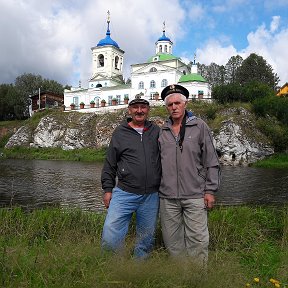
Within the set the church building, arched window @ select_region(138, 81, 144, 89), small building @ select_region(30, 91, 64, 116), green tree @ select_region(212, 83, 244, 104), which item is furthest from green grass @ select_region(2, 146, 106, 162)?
small building @ select_region(30, 91, 64, 116)

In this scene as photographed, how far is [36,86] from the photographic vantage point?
81.1 metres

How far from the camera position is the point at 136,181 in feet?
14.5

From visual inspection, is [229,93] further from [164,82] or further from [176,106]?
[176,106]

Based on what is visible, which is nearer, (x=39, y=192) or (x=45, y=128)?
(x=39, y=192)

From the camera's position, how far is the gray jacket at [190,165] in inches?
168

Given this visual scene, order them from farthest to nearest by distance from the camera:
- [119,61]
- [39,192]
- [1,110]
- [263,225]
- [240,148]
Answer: [1,110] → [119,61] → [240,148] → [39,192] → [263,225]

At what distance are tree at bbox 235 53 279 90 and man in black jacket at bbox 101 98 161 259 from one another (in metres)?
67.6

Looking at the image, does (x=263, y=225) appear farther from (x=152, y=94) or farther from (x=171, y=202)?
(x=152, y=94)

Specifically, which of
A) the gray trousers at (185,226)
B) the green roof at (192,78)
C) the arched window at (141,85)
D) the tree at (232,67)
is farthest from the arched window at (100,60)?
the gray trousers at (185,226)

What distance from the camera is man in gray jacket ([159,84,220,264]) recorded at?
4250 mm

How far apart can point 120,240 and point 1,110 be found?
3083 inches

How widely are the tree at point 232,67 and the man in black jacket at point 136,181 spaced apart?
247 feet

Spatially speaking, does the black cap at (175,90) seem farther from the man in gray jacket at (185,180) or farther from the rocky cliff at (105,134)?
the rocky cliff at (105,134)

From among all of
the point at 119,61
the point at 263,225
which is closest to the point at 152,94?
the point at 119,61
